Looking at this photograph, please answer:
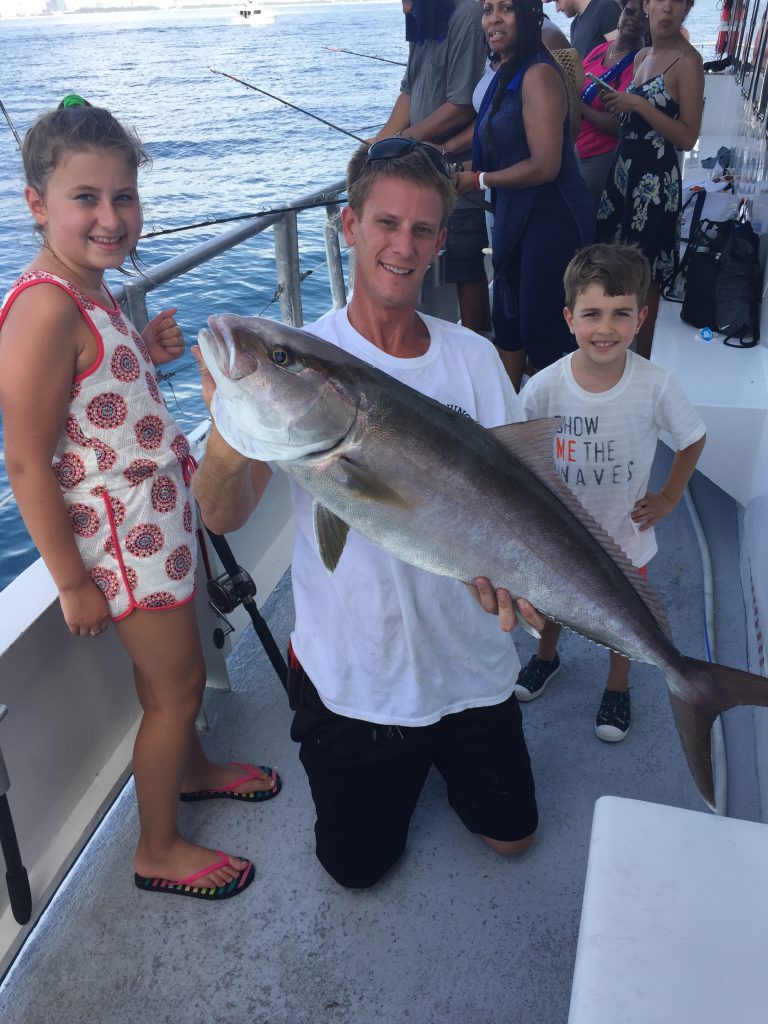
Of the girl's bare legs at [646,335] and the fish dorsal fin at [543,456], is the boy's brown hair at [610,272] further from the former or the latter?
the girl's bare legs at [646,335]

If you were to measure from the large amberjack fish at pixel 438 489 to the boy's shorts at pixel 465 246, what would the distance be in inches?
128

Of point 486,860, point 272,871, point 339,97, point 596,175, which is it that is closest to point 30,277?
point 272,871

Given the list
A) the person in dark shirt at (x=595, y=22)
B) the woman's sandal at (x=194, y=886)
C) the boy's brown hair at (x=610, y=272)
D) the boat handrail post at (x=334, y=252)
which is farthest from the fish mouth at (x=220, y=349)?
the person in dark shirt at (x=595, y=22)

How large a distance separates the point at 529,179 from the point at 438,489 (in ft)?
7.42

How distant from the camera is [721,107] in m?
8.55

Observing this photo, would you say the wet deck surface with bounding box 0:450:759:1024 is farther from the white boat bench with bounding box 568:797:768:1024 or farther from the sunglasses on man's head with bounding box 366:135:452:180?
the sunglasses on man's head with bounding box 366:135:452:180

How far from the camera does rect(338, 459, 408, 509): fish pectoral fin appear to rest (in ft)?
4.64

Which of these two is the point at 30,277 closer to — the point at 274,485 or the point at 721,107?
the point at 274,485

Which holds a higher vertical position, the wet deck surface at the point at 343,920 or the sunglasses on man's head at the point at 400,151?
the sunglasses on man's head at the point at 400,151

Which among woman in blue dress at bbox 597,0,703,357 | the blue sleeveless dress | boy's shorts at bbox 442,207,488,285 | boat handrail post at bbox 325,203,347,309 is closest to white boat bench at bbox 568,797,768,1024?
the blue sleeveless dress

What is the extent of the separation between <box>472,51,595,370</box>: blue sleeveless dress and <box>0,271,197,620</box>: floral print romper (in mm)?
2075

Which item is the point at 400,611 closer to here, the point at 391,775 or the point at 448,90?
the point at 391,775

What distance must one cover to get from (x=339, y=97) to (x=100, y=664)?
93.9 ft

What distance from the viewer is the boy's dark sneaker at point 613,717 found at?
246cm
